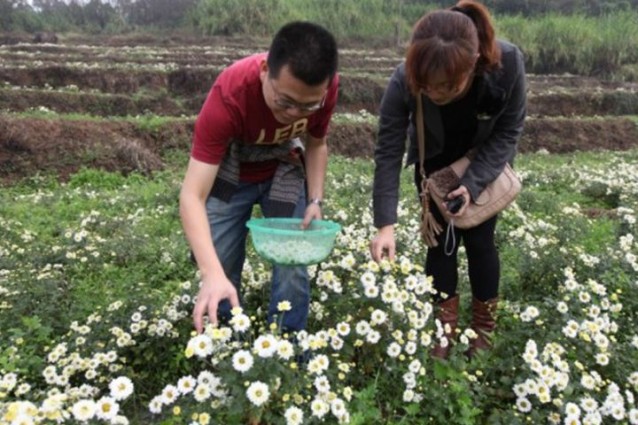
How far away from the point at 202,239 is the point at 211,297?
0.86 feet

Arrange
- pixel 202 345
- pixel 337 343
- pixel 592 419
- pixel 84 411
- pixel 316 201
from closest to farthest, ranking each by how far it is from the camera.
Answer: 1. pixel 84 411
2. pixel 202 345
3. pixel 592 419
4. pixel 337 343
5. pixel 316 201

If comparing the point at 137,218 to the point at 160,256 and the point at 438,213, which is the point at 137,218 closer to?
the point at 160,256

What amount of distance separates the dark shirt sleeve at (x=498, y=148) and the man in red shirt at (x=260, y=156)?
738 mm

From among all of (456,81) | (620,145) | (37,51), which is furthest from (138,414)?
(37,51)

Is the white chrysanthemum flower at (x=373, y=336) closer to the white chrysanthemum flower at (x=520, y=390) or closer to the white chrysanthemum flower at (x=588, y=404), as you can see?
the white chrysanthemum flower at (x=520, y=390)

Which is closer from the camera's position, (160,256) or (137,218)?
(160,256)

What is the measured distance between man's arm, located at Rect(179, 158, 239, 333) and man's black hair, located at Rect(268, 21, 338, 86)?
1.58 ft

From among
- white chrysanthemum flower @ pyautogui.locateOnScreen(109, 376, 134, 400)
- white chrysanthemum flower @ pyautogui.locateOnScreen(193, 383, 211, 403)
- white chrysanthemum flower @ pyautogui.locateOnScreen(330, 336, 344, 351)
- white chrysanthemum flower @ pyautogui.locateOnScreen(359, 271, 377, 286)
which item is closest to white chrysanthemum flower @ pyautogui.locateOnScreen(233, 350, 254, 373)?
white chrysanthemum flower @ pyautogui.locateOnScreen(193, 383, 211, 403)

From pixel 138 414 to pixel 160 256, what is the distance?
8.27 ft

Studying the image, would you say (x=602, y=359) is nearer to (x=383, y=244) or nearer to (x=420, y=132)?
(x=383, y=244)

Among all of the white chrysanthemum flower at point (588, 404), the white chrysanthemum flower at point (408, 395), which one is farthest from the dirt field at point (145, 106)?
the white chrysanthemum flower at point (588, 404)

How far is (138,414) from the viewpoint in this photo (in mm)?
2643

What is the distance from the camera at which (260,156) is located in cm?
279

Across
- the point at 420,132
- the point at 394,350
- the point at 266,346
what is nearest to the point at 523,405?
the point at 394,350
